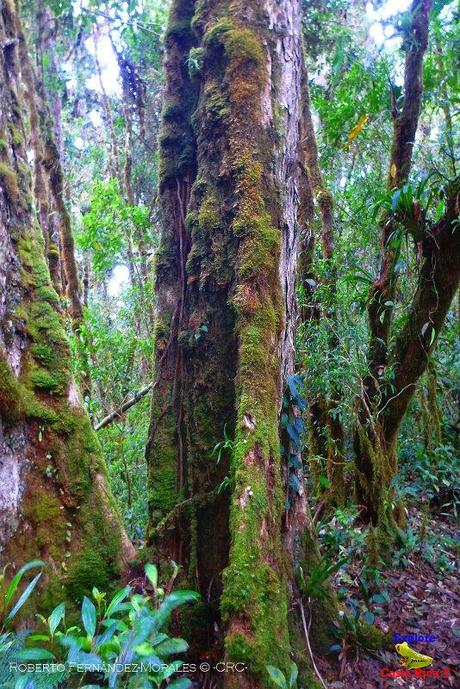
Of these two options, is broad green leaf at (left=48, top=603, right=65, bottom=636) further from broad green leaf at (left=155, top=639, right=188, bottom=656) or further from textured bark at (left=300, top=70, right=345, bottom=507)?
textured bark at (left=300, top=70, right=345, bottom=507)

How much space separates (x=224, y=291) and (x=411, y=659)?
2406 millimetres

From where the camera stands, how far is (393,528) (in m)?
4.41

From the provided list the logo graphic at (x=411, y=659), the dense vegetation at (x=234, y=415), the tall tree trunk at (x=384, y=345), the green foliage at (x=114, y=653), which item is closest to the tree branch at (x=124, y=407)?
the dense vegetation at (x=234, y=415)

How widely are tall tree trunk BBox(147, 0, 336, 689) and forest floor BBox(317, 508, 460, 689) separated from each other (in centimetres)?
72

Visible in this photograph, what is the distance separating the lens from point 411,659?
2875 mm

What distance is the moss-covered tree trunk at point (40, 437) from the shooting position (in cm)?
257

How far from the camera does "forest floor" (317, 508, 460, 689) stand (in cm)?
275

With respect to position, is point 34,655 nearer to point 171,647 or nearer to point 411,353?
point 171,647

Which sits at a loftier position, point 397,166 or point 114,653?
point 397,166

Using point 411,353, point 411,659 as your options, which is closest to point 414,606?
point 411,659

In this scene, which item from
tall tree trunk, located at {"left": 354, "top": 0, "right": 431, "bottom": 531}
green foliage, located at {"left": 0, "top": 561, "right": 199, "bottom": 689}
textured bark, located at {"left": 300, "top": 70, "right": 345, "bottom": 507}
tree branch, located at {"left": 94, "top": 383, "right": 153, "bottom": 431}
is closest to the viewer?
green foliage, located at {"left": 0, "top": 561, "right": 199, "bottom": 689}

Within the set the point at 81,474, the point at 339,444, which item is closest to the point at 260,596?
the point at 81,474

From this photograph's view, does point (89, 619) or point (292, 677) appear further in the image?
point (292, 677)

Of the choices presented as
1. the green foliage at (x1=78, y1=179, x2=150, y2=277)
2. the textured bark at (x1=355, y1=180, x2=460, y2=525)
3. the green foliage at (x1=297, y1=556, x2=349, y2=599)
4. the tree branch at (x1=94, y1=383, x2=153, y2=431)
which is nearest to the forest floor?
the green foliage at (x1=297, y1=556, x2=349, y2=599)
